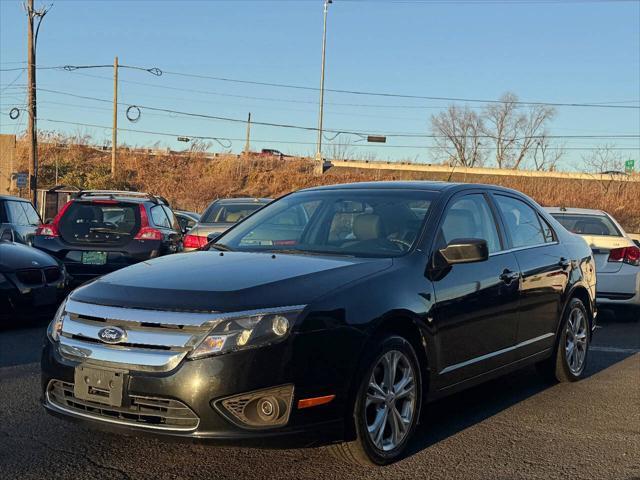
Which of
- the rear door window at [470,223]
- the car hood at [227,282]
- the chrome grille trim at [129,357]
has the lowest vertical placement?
the chrome grille trim at [129,357]

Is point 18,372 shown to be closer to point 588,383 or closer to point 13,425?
point 13,425

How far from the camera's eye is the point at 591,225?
10602mm

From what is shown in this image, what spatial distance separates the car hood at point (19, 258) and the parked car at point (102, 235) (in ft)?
4.70

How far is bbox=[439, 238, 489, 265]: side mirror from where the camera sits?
4633 millimetres

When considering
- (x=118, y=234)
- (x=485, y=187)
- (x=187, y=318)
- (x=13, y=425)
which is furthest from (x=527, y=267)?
(x=118, y=234)

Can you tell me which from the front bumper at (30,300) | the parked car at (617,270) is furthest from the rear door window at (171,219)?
the parked car at (617,270)

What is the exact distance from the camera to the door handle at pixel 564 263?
6.20 metres

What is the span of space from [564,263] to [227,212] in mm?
7511

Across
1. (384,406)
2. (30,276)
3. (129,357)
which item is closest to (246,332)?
(129,357)

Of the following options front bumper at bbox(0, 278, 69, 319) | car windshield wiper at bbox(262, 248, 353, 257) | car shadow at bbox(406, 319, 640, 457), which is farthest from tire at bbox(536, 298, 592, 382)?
front bumper at bbox(0, 278, 69, 319)

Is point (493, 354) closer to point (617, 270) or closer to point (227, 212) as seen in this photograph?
point (617, 270)

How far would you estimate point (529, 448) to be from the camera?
4.59 metres

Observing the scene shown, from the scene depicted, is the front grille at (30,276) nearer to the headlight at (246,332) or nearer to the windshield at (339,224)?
the windshield at (339,224)

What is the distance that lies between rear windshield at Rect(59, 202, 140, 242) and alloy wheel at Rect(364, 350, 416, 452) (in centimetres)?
682
